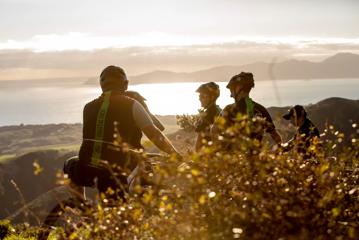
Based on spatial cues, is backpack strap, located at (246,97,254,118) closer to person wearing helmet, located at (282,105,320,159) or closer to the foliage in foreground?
person wearing helmet, located at (282,105,320,159)

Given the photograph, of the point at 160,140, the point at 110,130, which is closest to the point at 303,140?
the point at 160,140

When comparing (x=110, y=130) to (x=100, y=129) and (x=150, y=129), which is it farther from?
(x=150, y=129)

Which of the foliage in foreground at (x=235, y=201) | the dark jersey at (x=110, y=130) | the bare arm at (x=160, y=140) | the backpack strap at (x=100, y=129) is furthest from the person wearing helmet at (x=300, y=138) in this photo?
the backpack strap at (x=100, y=129)

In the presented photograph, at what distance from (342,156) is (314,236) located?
1.17 m

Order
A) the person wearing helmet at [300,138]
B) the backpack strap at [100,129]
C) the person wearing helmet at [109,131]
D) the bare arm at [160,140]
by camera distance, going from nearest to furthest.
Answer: the person wearing helmet at [300,138] → the bare arm at [160,140] → the person wearing helmet at [109,131] → the backpack strap at [100,129]

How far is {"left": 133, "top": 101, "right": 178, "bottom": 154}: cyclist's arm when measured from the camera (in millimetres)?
6234

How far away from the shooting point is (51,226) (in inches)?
283

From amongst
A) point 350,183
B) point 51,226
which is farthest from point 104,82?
point 350,183

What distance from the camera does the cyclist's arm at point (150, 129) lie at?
20.5 feet

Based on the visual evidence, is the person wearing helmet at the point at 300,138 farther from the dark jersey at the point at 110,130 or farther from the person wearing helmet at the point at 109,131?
the dark jersey at the point at 110,130

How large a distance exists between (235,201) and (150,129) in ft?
6.95

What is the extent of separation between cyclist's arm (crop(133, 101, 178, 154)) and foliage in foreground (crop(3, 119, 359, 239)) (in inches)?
54.6

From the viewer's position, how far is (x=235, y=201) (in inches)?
184

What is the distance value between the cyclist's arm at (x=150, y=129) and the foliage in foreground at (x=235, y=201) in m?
1.39
